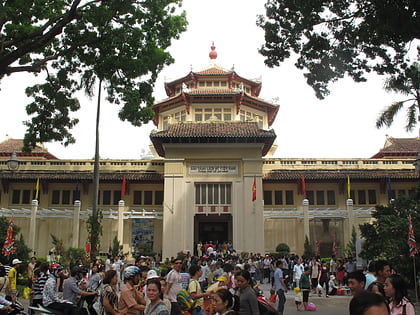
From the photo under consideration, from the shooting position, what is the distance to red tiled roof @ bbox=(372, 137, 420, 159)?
39.5 metres

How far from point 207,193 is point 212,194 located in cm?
36

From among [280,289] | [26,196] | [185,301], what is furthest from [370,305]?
[26,196]

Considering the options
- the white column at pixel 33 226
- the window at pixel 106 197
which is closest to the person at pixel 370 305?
the white column at pixel 33 226

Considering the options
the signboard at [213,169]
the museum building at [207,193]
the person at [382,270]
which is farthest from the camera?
the signboard at [213,169]

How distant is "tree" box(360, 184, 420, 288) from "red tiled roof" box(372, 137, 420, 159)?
23115mm

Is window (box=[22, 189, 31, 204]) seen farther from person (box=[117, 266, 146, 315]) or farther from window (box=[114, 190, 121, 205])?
person (box=[117, 266, 146, 315])

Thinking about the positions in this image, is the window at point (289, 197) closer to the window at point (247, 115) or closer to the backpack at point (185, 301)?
the window at point (247, 115)

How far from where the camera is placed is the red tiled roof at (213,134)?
2888cm

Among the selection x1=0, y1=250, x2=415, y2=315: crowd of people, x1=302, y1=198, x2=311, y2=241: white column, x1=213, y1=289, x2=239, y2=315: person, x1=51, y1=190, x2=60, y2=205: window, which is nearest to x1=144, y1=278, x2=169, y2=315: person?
x1=0, y1=250, x2=415, y2=315: crowd of people

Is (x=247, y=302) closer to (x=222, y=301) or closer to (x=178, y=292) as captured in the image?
(x=222, y=301)

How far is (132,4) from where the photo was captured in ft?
42.7

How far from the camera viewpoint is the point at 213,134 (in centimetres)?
2919

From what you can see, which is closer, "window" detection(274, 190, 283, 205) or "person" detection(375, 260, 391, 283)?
"person" detection(375, 260, 391, 283)

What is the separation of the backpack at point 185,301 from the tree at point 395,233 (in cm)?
1047
